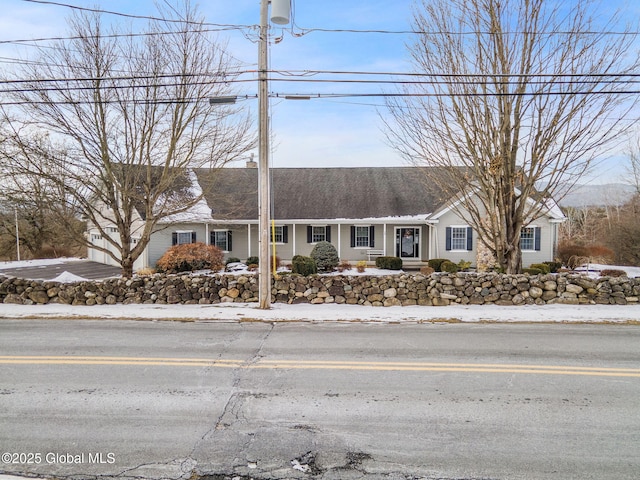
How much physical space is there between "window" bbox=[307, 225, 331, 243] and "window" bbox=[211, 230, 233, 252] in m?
4.59

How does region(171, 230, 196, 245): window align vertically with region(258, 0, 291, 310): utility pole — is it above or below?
below

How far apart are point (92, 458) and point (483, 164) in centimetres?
1147

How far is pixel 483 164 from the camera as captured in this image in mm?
11984

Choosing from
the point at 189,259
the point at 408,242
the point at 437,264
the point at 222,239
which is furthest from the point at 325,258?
the point at 222,239

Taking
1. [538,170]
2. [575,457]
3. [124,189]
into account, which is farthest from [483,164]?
[124,189]

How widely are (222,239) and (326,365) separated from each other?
18.7 metres

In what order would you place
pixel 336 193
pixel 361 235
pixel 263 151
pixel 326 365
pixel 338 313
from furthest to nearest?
pixel 336 193
pixel 361 235
pixel 263 151
pixel 338 313
pixel 326 365

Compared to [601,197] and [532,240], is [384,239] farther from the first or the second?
[601,197]

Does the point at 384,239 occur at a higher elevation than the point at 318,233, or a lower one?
lower

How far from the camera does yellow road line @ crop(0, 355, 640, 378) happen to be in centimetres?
577

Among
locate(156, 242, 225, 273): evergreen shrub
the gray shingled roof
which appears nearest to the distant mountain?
the gray shingled roof

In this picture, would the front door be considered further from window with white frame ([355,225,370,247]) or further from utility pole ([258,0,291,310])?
utility pole ([258,0,291,310])

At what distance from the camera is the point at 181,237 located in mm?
22344

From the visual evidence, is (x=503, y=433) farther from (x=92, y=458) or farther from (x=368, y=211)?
(x=368, y=211)
